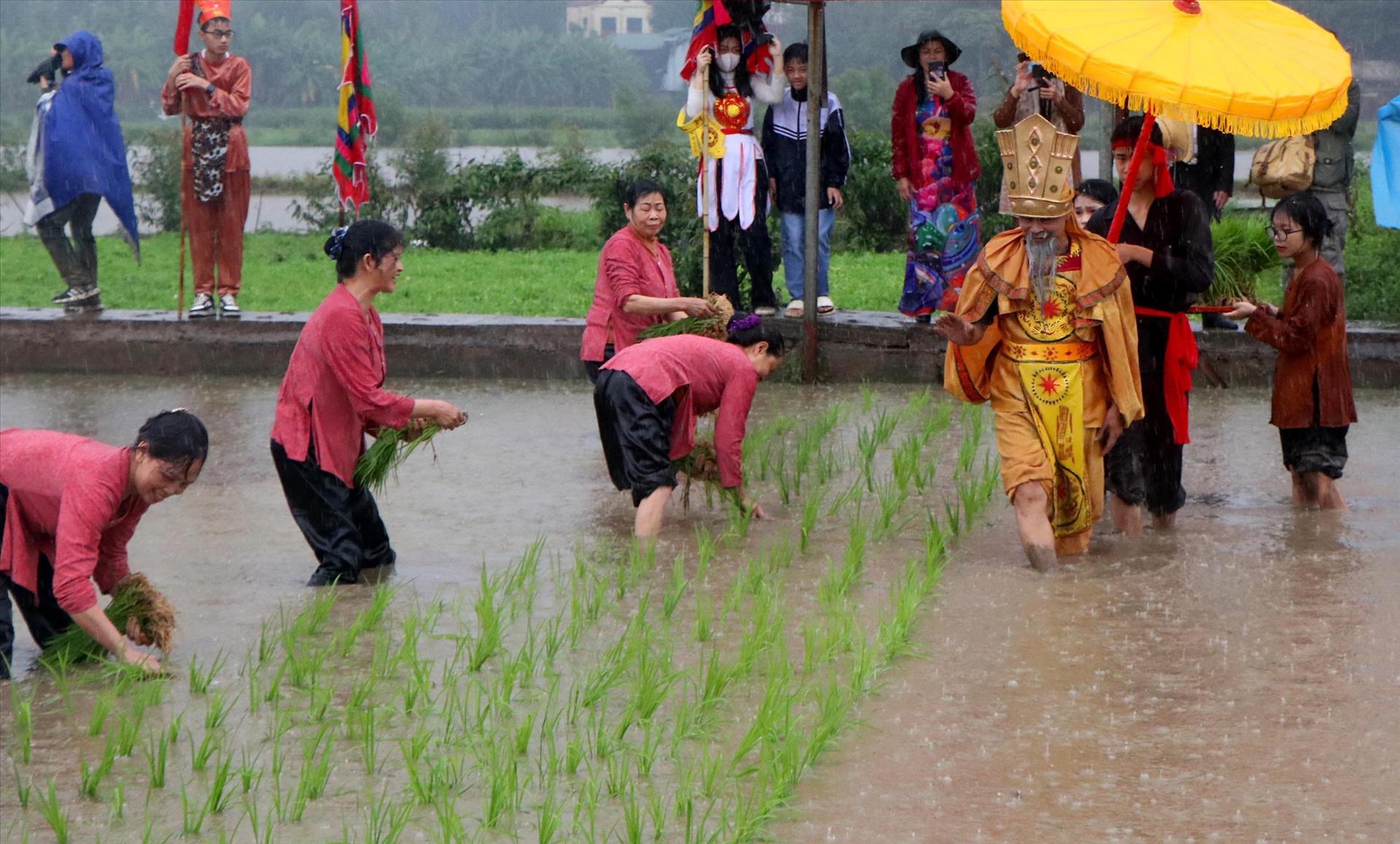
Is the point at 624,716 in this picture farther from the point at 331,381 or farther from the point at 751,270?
the point at 751,270

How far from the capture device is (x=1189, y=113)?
545 centimetres

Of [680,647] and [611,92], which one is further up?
[611,92]

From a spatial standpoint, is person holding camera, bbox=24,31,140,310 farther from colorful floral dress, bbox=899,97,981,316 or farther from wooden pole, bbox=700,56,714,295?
colorful floral dress, bbox=899,97,981,316

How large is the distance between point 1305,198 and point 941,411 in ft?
6.99

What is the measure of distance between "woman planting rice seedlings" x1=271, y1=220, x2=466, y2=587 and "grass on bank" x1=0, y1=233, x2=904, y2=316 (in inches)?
222

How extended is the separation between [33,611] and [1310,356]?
463cm

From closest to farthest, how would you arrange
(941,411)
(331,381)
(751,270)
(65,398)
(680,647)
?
1. (680,647)
2. (331,381)
3. (941,411)
4. (65,398)
5. (751,270)

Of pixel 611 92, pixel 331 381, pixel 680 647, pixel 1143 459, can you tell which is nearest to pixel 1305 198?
pixel 1143 459

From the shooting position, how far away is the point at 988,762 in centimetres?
414

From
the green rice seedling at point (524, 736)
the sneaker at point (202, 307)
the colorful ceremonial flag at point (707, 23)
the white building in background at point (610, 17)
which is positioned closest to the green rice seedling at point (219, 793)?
the green rice seedling at point (524, 736)

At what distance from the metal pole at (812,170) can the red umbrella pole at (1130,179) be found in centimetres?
320

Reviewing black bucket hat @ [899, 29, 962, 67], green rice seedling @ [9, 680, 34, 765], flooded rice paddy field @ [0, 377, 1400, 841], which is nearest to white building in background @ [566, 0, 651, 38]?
black bucket hat @ [899, 29, 962, 67]

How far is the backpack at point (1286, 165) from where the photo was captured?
29.5 ft

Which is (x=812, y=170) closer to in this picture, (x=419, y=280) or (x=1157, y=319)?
(x=1157, y=319)
